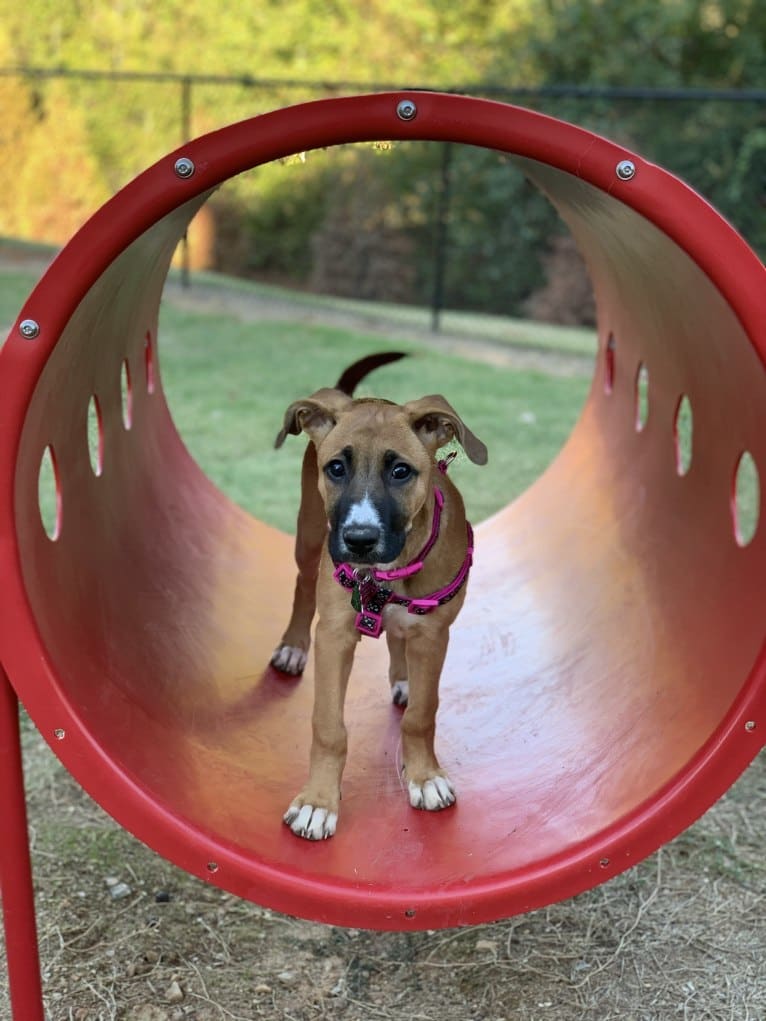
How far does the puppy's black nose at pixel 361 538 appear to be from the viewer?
123 inches

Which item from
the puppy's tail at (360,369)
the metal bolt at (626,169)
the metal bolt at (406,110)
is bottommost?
the puppy's tail at (360,369)

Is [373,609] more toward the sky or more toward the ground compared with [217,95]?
more toward the ground

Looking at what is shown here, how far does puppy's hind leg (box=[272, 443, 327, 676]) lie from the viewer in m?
4.29

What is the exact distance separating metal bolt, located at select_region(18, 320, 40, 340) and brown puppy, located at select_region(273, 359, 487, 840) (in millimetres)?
756

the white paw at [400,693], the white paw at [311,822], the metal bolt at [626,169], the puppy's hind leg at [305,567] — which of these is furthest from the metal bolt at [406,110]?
the white paw at [400,693]

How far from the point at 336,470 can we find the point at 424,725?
960 mm

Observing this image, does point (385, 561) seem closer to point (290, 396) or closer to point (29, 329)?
point (29, 329)

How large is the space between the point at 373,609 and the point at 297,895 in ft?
2.81

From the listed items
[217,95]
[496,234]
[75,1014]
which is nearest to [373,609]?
[75,1014]

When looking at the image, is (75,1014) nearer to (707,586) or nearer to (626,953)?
(626,953)

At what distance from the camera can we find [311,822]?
359cm

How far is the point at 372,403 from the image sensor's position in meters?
3.57

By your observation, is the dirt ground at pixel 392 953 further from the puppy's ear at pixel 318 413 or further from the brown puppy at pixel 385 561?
the puppy's ear at pixel 318 413

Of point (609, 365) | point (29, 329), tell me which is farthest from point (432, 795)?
point (609, 365)
